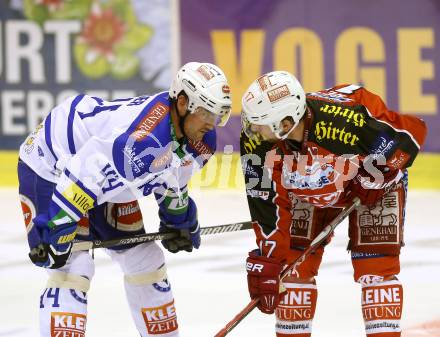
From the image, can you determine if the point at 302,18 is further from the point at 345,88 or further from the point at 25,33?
the point at 345,88

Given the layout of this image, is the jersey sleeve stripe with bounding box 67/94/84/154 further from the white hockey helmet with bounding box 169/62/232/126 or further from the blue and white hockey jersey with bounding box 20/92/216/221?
the white hockey helmet with bounding box 169/62/232/126

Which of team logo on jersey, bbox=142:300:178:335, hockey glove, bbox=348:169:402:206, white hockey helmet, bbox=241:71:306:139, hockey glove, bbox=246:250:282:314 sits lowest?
team logo on jersey, bbox=142:300:178:335

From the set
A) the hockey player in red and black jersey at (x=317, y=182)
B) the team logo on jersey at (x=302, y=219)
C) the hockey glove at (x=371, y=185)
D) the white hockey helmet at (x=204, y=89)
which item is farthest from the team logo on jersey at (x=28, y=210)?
the hockey glove at (x=371, y=185)

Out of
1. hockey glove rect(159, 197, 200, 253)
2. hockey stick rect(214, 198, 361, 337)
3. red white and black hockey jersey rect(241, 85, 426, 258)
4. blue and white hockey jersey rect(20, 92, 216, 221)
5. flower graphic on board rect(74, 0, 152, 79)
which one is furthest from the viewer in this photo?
flower graphic on board rect(74, 0, 152, 79)

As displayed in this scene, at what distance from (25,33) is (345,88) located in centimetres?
513

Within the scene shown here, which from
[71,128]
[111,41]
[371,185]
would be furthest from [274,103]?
[111,41]

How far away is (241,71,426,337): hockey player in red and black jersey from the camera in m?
4.39

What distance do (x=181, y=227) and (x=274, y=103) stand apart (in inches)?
37.7

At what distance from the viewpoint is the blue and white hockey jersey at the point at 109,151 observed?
4285 millimetres

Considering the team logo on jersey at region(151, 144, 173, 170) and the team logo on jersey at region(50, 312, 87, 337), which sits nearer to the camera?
the team logo on jersey at region(151, 144, 173, 170)

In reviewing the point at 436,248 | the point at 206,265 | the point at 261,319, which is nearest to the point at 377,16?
the point at 436,248

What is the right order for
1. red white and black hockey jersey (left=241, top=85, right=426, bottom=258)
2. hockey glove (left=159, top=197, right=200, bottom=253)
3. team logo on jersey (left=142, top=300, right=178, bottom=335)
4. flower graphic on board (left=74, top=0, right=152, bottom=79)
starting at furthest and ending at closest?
flower graphic on board (left=74, top=0, right=152, bottom=79) → hockey glove (left=159, top=197, right=200, bottom=253) → team logo on jersey (left=142, top=300, right=178, bottom=335) → red white and black hockey jersey (left=241, top=85, right=426, bottom=258)

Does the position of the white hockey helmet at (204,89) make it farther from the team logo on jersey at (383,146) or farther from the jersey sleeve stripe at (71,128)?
the team logo on jersey at (383,146)

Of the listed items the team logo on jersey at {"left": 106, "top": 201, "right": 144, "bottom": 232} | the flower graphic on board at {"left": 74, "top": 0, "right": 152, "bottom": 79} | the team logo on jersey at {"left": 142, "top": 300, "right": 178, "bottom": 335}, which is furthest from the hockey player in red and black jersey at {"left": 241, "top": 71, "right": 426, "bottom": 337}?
the flower graphic on board at {"left": 74, "top": 0, "right": 152, "bottom": 79}
